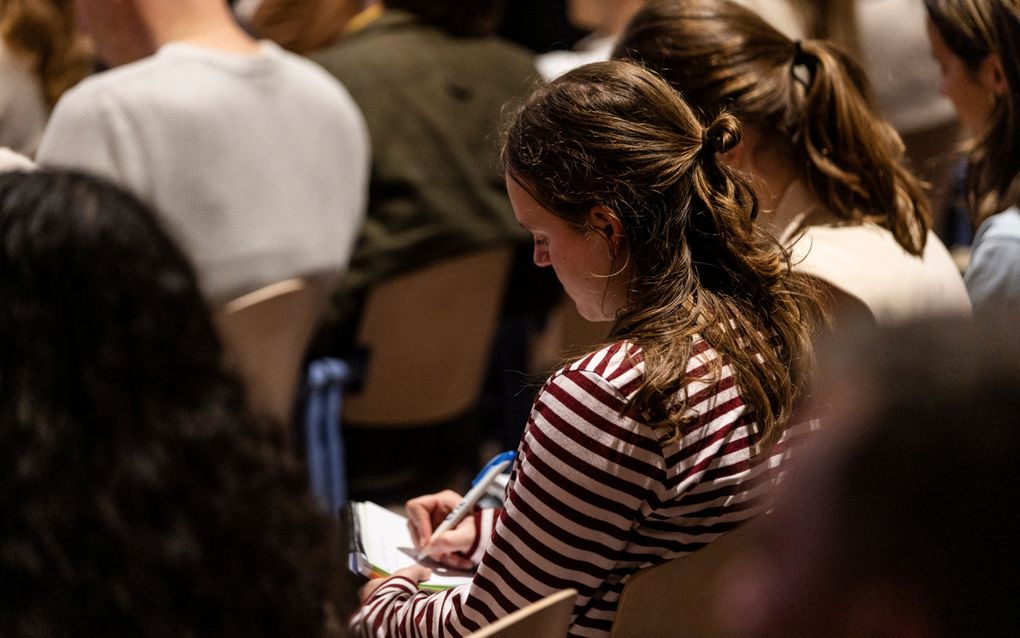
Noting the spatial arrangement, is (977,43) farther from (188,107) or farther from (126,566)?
(126,566)

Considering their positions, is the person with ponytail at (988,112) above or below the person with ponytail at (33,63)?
above

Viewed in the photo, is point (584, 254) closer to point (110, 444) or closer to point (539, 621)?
point (539, 621)

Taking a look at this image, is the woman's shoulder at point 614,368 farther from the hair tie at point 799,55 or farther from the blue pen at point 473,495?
the hair tie at point 799,55

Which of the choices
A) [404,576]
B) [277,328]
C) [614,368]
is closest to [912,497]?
[614,368]

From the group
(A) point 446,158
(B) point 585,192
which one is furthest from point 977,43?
(A) point 446,158

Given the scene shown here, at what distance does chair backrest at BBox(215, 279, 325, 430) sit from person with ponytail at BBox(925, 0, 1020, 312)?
1194 millimetres

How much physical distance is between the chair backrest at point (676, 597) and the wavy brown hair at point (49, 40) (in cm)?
197

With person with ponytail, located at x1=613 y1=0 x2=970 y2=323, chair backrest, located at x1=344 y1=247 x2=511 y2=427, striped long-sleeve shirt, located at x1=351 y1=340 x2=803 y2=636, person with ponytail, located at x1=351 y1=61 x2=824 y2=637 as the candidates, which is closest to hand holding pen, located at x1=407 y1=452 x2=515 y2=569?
person with ponytail, located at x1=351 y1=61 x2=824 y2=637

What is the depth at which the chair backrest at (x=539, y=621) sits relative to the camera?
1164 mm

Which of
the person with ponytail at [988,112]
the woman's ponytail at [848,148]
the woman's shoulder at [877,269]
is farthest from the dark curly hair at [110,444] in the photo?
the person with ponytail at [988,112]

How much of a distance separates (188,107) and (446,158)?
0.73 meters

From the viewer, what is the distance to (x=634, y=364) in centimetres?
137

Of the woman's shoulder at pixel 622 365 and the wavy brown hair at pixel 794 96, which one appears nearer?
the woman's shoulder at pixel 622 365

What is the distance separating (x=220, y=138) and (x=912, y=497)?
6.37 ft
